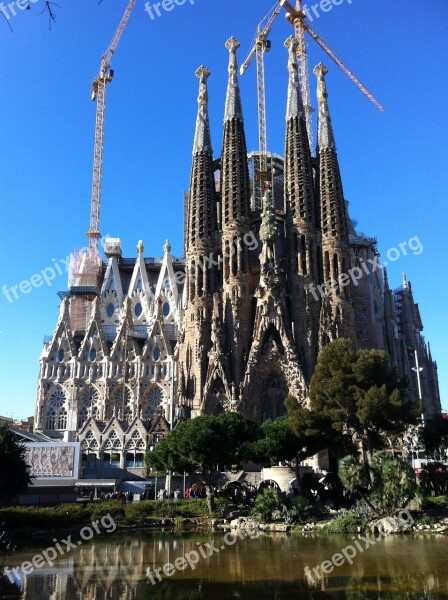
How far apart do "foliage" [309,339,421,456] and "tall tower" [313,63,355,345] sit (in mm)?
22242

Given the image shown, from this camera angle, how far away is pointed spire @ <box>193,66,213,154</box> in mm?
70688

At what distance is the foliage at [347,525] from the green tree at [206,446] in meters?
8.51

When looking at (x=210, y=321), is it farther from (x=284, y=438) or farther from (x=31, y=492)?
(x=31, y=492)

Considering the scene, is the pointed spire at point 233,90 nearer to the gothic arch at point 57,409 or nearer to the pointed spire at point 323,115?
the pointed spire at point 323,115

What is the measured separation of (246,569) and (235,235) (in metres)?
48.6

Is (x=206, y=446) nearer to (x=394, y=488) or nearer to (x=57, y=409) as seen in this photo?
(x=394, y=488)

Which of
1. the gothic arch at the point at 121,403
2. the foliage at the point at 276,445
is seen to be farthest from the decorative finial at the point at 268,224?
the foliage at the point at 276,445

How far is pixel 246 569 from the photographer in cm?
1892

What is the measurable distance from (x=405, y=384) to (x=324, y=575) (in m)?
21.7

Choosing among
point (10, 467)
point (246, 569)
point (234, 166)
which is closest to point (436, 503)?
point (246, 569)

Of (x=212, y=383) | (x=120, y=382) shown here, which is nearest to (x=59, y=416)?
(x=120, y=382)

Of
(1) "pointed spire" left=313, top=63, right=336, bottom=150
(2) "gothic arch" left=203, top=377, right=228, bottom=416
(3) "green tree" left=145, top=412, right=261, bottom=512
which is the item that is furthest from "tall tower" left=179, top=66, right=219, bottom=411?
(3) "green tree" left=145, top=412, right=261, bottom=512

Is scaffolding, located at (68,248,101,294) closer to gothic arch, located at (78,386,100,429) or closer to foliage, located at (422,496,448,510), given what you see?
gothic arch, located at (78,386,100,429)

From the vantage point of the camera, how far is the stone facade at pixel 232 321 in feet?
194
